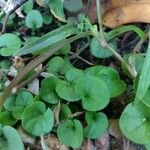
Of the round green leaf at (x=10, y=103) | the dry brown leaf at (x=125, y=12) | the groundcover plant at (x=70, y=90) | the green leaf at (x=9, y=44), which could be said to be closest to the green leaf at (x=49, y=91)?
the groundcover plant at (x=70, y=90)

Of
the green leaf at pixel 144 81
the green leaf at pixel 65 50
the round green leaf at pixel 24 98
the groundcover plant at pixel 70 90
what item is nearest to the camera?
the green leaf at pixel 144 81

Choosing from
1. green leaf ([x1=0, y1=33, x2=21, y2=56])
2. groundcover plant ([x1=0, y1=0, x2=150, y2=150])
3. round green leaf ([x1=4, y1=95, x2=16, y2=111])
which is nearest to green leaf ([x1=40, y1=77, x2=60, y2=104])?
groundcover plant ([x1=0, y1=0, x2=150, y2=150])

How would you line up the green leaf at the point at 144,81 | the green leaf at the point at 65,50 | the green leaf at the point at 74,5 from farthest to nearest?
the green leaf at the point at 74,5 → the green leaf at the point at 65,50 → the green leaf at the point at 144,81

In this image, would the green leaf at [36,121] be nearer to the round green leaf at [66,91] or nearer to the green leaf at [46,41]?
the round green leaf at [66,91]

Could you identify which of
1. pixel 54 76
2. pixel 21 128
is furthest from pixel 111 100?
pixel 21 128

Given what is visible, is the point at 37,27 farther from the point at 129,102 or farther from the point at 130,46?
the point at 129,102
